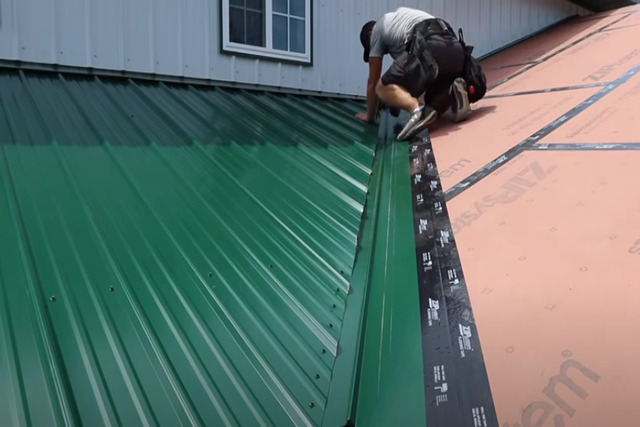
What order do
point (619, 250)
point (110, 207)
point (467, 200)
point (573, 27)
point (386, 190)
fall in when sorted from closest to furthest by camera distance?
point (619, 250)
point (110, 207)
point (467, 200)
point (386, 190)
point (573, 27)

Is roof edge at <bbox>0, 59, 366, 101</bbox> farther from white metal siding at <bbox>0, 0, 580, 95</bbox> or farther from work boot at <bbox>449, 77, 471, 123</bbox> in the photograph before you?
work boot at <bbox>449, 77, 471, 123</bbox>

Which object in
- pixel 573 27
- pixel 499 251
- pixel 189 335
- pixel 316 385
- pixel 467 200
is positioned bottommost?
pixel 316 385

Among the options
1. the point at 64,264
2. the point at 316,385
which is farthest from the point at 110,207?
the point at 316,385

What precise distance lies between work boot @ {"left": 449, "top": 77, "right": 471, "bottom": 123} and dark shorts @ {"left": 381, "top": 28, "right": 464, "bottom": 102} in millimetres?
52

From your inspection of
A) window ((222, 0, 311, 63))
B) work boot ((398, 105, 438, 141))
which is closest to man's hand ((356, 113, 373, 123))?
work boot ((398, 105, 438, 141))

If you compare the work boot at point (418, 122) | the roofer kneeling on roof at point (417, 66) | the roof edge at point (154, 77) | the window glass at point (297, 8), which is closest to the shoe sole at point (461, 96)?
the roofer kneeling on roof at point (417, 66)

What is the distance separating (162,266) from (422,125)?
2.58 metres

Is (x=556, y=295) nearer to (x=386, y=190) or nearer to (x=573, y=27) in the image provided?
(x=386, y=190)

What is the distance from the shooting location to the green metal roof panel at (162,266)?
1.20 m

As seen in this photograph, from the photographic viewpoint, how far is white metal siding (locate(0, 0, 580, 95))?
3.49 m

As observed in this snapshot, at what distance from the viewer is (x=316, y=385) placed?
1325 mm

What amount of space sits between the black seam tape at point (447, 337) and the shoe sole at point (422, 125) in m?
1.40

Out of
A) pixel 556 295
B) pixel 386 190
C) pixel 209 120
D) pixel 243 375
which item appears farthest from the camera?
pixel 209 120

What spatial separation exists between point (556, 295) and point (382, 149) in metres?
2.25
